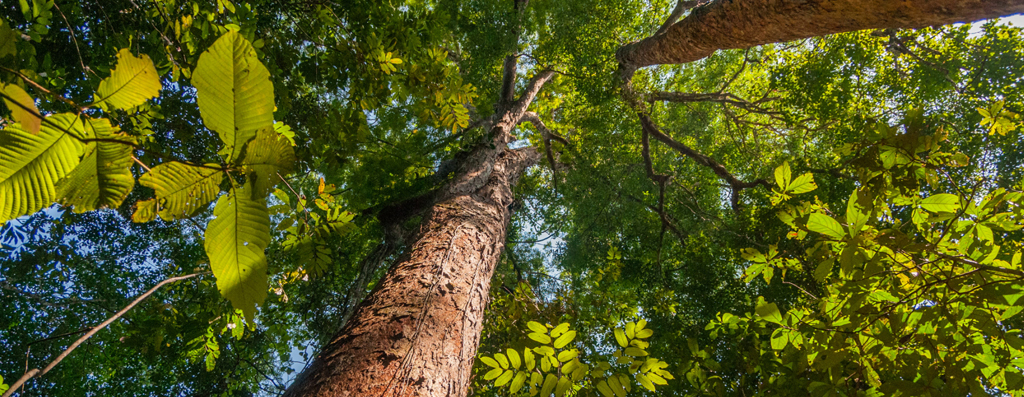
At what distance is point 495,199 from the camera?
11.0 feet

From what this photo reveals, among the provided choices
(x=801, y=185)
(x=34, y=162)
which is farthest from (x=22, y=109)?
(x=801, y=185)

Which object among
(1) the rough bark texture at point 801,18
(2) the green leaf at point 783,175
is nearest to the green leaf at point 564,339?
(2) the green leaf at point 783,175

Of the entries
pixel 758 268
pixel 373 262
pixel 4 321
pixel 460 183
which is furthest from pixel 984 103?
pixel 4 321

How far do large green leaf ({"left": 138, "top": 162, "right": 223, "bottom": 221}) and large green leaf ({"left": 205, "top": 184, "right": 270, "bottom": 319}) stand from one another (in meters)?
0.04

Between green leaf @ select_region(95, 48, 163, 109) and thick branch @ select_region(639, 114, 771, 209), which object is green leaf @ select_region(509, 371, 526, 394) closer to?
green leaf @ select_region(95, 48, 163, 109)

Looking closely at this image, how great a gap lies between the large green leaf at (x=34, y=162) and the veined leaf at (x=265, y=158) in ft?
0.58

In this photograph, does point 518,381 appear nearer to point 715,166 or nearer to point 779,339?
point 779,339

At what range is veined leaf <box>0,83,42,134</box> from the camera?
382 mm

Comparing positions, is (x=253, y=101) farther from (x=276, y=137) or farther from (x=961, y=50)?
(x=961, y=50)

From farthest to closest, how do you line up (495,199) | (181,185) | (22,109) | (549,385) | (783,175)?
(495,199) → (783,175) → (549,385) → (181,185) → (22,109)

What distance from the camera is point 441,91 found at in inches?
81.0

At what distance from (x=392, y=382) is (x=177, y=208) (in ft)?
3.15

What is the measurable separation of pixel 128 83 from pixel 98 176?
14 cm

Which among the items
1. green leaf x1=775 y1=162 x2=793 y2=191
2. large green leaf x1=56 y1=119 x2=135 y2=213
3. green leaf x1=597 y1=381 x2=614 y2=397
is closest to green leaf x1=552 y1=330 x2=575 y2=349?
green leaf x1=597 y1=381 x2=614 y2=397
